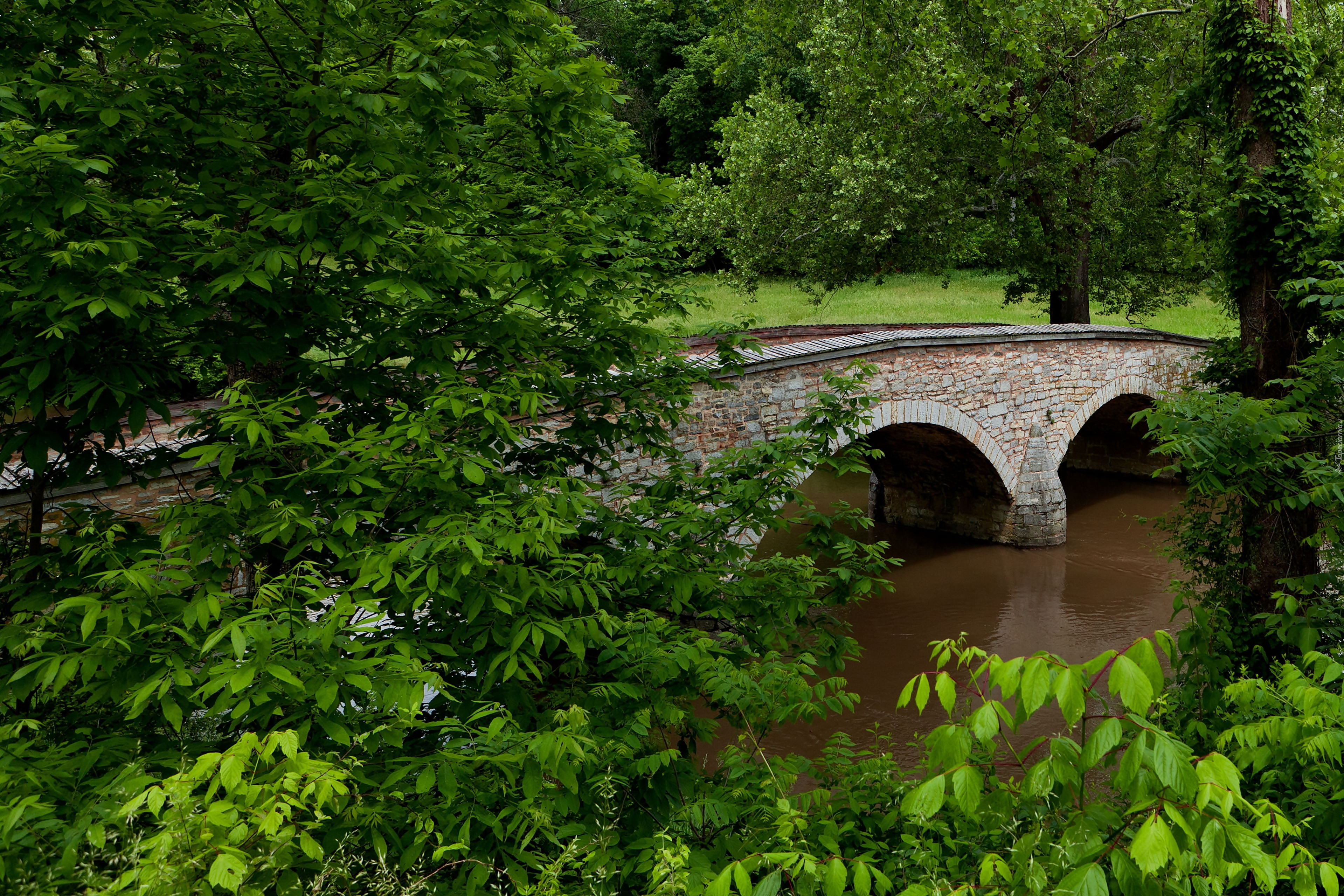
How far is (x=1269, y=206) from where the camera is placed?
22.4ft

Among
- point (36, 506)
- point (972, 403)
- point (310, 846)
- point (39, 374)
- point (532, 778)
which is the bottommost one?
point (972, 403)

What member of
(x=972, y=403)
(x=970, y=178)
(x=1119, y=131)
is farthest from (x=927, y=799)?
(x=970, y=178)

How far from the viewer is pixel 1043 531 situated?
14.2 meters

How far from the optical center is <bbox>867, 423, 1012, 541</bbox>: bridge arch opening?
13898 millimetres

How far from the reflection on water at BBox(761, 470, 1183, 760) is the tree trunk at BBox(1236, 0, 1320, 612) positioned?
318 centimetres

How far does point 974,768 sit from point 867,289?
29002mm

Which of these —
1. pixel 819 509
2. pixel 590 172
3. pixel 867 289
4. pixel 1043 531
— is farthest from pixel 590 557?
pixel 867 289

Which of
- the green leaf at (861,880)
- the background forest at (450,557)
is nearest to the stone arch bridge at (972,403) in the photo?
the background forest at (450,557)

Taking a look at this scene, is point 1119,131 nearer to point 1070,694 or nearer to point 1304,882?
point 1304,882

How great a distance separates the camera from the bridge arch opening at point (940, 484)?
13898 millimetres

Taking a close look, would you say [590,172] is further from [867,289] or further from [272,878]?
[867,289]

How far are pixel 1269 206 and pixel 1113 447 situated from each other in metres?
13.2

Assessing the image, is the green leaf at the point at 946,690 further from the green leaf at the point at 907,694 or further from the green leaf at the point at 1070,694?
the green leaf at the point at 1070,694

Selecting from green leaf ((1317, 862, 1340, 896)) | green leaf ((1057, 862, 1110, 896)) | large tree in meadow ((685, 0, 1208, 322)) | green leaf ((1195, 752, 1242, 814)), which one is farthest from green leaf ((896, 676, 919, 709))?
large tree in meadow ((685, 0, 1208, 322))
